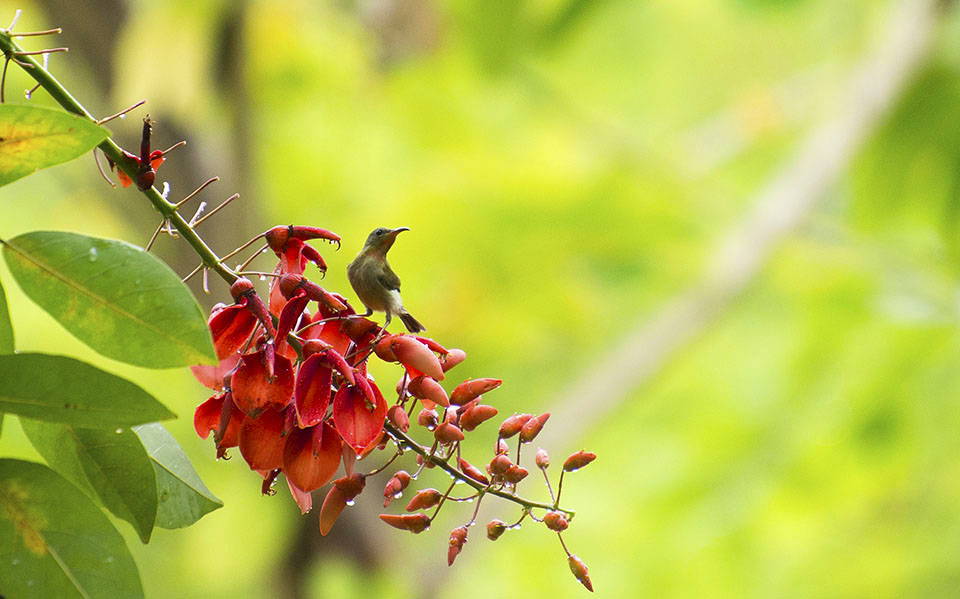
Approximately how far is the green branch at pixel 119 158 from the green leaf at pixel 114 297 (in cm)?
4

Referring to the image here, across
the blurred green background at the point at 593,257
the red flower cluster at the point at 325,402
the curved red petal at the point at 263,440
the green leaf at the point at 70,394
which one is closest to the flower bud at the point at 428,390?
the red flower cluster at the point at 325,402

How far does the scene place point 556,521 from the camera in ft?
2.23

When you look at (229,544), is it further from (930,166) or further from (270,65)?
(930,166)

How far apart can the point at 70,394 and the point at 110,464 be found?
3.2 inches

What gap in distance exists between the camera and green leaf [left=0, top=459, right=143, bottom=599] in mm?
582

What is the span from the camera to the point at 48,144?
1.86ft

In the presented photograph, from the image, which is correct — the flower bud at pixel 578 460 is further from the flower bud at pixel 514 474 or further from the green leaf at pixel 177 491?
the green leaf at pixel 177 491

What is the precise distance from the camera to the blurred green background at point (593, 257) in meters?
2.85

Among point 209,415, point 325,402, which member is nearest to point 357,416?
point 325,402

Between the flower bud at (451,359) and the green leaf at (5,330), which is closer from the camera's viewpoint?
the green leaf at (5,330)

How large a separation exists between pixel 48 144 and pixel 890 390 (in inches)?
108

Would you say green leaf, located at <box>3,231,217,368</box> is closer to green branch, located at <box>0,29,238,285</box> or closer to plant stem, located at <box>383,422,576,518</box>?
green branch, located at <box>0,29,238,285</box>

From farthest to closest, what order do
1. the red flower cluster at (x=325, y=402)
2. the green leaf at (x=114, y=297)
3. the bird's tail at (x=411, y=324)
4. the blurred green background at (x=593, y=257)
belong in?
the blurred green background at (x=593, y=257) → the bird's tail at (x=411, y=324) → the red flower cluster at (x=325, y=402) → the green leaf at (x=114, y=297)

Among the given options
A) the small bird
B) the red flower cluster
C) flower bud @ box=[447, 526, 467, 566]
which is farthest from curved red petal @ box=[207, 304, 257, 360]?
flower bud @ box=[447, 526, 467, 566]
